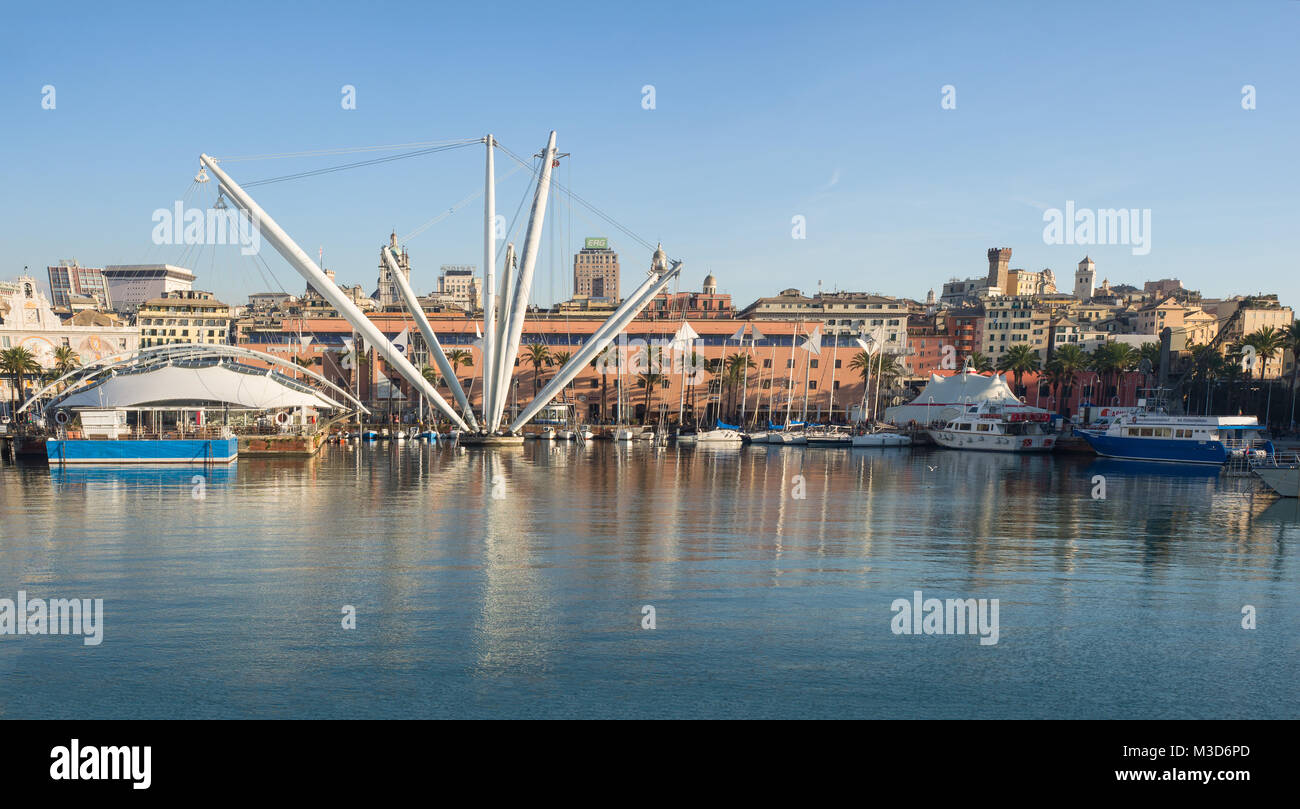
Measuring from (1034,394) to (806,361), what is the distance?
1200 inches

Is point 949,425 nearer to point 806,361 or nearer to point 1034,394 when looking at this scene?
point 806,361

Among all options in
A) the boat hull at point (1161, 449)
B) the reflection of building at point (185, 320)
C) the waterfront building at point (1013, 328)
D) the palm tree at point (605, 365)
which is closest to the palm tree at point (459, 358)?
the palm tree at point (605, 365)

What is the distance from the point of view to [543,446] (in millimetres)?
73438

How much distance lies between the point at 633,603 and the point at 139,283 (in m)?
211

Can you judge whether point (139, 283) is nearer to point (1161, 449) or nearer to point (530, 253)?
point (530, 253)

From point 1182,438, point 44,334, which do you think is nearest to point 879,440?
point 1182,438

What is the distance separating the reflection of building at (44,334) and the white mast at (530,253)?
53.1 m

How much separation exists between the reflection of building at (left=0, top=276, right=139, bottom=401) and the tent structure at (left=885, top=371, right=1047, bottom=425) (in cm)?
8320

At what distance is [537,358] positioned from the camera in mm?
91562

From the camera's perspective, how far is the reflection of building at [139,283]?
192m

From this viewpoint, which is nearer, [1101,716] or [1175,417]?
[1101,716]

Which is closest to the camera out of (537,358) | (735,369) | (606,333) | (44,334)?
(606,333)

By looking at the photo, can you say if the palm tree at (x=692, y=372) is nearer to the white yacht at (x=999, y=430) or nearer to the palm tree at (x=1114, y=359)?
the white yacht at (x=999, y=430)
